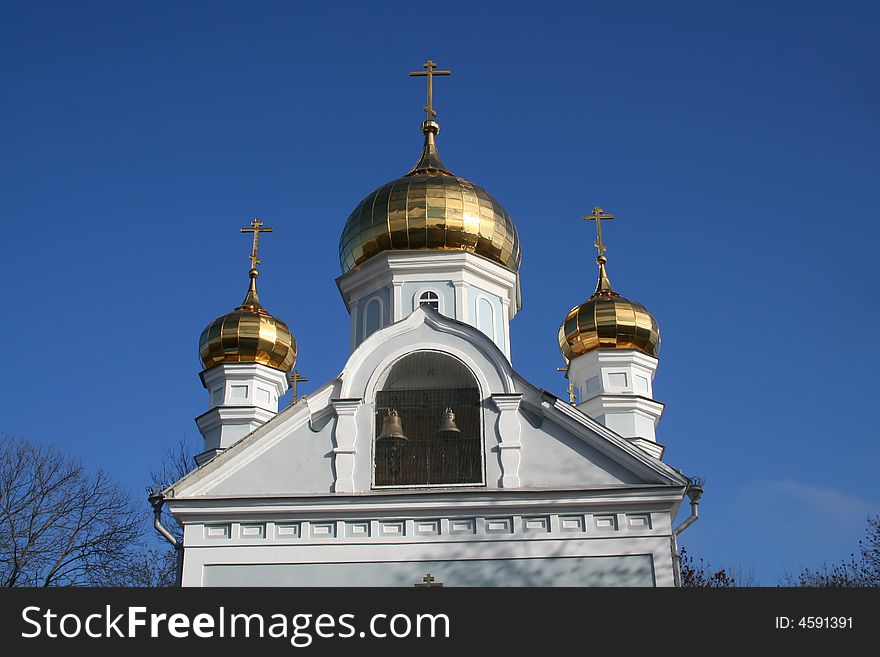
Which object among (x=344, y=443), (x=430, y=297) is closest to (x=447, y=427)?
(x=344, y=443)

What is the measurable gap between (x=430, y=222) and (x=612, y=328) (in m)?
5.03

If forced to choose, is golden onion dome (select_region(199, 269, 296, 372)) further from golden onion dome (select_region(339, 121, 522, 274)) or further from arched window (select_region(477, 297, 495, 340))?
arched window (select_region(477, 297, 495, 340))

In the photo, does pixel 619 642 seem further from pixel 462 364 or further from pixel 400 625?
pixel 462 364

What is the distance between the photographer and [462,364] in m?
14.4

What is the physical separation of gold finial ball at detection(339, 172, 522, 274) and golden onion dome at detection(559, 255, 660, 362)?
10.4ft

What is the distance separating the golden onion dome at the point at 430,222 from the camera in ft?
57.9

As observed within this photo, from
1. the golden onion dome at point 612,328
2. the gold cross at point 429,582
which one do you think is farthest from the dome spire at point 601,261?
the gold cross at point 429,582

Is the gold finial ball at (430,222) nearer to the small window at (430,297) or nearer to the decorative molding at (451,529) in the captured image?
the small window at (430,297)

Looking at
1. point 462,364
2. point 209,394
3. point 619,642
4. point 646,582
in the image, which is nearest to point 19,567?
point 209,394

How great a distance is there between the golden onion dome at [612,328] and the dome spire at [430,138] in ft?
13.5

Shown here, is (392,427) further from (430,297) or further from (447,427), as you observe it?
(430,297)

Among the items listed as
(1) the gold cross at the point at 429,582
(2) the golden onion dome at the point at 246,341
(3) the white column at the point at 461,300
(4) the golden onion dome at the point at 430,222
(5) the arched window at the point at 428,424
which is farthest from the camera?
(2) the golden onion dome at the point at 246,341

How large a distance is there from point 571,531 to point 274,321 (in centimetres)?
1064

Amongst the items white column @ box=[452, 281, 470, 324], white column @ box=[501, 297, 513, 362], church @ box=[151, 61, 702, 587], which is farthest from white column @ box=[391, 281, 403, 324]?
church @ box=[151, 61, 702, 587]
